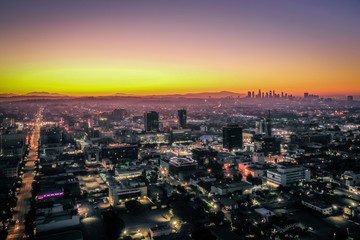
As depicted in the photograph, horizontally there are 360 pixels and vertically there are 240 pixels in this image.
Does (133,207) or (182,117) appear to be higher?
(182,117)

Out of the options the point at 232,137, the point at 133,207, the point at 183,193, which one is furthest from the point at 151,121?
the point at 133,207

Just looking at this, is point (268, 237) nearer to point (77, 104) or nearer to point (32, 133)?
point (32, 133)

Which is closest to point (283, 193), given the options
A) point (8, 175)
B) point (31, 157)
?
point (8, 175)

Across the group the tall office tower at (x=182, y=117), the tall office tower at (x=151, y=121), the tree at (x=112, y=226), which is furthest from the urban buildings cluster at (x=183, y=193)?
the tall office tower at (x=182, y=117)

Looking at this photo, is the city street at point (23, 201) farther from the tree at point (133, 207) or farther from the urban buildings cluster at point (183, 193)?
the tree at point (133, 207)

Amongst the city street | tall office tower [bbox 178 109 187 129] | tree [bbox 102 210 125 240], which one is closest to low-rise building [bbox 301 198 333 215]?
tree [bbox 102 210 125 240]

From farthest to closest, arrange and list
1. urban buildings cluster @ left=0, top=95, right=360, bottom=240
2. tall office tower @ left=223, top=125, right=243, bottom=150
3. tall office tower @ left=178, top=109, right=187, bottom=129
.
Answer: tall office tower @ left=178, top=109, right=187, bottom=129
tall office tower @ left=223, top=125, right=243, bottom=150
urban buildings cluster @ left=0, top=95, right=360, bottom=240

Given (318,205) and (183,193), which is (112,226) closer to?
(183,193)

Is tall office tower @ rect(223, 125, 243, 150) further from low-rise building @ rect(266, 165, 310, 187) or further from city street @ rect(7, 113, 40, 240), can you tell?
city street @ rect(7, 113, 40, 240)
